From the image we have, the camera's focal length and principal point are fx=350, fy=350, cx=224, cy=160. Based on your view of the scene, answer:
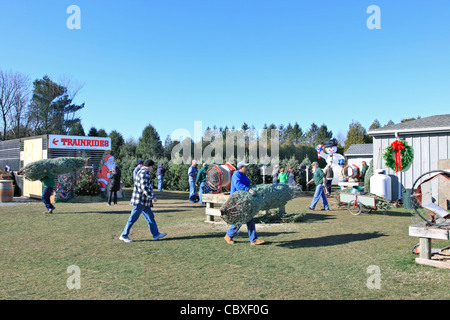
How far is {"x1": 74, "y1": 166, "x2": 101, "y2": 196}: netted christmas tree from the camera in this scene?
1856 centimetres

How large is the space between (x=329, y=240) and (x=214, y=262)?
324cm

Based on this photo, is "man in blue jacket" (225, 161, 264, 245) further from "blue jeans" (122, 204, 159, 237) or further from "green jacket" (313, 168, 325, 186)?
"green jacket" (313, 168, 325, 186)

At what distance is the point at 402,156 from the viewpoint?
1504 cm

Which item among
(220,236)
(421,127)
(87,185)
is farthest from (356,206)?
(87,185)

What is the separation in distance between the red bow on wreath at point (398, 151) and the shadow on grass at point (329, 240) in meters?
7.15

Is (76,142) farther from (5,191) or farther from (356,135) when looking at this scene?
(356,135)

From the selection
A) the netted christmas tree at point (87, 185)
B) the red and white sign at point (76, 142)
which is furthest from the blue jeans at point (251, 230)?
the red and white sign at point (76, 142)

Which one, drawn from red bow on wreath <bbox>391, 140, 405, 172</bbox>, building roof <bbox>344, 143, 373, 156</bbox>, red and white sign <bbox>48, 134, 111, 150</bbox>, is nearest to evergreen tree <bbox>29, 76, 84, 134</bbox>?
red and white sign <bbox>48, 134, 111, 150</bbox>

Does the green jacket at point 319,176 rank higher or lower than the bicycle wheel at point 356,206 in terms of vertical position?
higher

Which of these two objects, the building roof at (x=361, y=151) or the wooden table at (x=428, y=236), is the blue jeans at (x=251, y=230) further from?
the building roof at (x=361, y=151)

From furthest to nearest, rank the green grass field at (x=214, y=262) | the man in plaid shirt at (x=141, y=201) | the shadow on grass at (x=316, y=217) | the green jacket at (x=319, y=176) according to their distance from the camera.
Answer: the green jacket at (x=319, y=176) < the shadow on grass at (x=316, y=217) < the man in plaid shirt at (x=141, y=201) < the green grass field at (x=214, y=262)

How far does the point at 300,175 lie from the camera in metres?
27.2

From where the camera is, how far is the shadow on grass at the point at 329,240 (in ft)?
25.7
